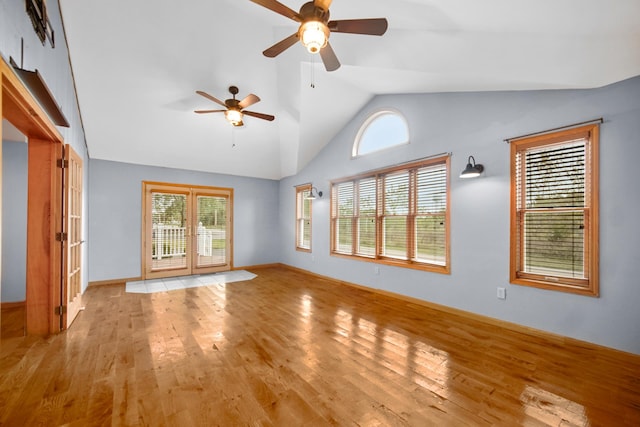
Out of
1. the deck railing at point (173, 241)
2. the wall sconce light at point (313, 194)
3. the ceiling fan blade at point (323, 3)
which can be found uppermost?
the ceiling fan blade at point (323, 3)

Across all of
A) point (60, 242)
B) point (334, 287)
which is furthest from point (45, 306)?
point (334, 287)

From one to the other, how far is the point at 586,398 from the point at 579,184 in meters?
2.05

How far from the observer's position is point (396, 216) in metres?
4.82

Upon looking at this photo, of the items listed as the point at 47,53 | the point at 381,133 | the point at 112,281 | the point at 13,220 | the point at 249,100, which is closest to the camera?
the point at 47,53

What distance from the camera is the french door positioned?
6188 mm

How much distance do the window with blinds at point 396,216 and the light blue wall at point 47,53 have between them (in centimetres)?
436

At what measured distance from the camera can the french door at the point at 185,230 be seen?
6188mm

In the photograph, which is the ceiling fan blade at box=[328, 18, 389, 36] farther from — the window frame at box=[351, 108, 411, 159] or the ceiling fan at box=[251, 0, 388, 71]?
the window frame at box=[351, 108, 411, 159]

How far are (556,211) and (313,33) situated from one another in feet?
10.3

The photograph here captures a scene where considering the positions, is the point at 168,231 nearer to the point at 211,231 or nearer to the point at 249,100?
the point at 211,231

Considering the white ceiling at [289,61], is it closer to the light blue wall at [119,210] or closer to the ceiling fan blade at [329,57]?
the light blue wall at [119,210]

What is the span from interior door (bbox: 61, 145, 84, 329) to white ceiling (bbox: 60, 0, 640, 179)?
4.60 feet

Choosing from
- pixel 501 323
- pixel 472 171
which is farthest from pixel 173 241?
pixel 501 323

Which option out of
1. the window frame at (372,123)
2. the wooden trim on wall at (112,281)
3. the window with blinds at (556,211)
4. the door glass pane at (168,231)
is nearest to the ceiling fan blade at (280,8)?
the window frame at (372,123)
